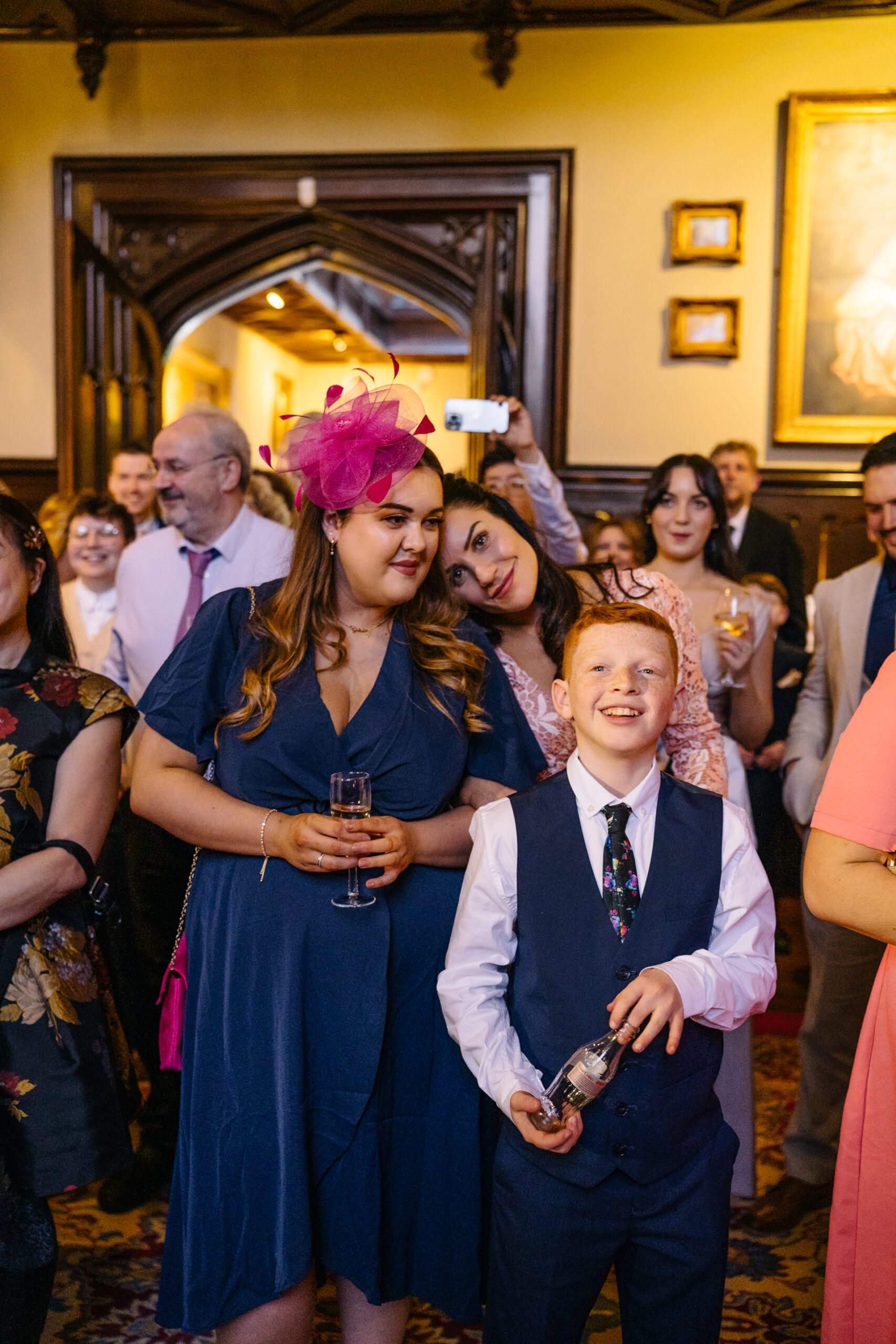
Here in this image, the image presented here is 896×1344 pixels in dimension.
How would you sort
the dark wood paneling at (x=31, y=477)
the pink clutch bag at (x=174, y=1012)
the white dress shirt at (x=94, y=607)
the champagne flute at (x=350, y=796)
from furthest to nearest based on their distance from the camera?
the dark wood paneling at (x=31, y=477)
the white dress shirt at (x=94, y=607)
the pink clutch bag at (x=174, y=1012)
the champagne flute at (x=350, y=796)

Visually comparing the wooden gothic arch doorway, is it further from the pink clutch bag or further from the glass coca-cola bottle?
the glass coca-cola bottle

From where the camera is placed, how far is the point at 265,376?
12609 millimetres

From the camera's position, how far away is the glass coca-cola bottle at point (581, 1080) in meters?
1.41

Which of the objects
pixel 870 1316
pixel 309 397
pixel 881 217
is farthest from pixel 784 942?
pixel 309 397

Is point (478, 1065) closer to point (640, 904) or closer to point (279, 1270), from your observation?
point (640, 904)

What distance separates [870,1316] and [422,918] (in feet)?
2.68

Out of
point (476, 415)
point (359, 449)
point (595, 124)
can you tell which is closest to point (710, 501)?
point (476, 415)

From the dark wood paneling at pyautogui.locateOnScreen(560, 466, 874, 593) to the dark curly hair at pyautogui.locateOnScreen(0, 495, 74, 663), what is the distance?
4.15 metres

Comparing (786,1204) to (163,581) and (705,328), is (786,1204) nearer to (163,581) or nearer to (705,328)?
(163,581)

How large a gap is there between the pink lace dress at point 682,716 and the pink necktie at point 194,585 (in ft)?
4.48

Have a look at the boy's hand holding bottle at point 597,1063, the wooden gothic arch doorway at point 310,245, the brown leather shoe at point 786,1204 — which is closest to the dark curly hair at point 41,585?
the boy's hand holding bottle at point 597,1063

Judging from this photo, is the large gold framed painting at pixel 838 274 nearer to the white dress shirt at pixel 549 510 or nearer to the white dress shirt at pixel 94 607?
the white dress shirt at pixel 549 510

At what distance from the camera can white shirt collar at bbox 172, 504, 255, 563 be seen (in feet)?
10.8

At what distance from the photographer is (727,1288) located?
7.82 ft
